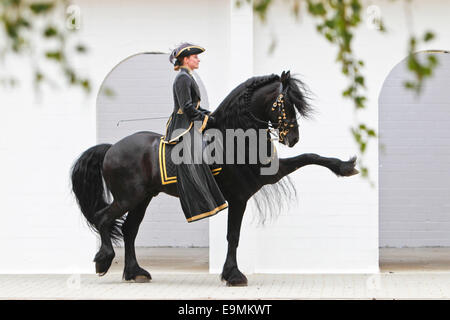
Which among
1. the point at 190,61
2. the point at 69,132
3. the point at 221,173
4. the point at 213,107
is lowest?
the point at 221,173

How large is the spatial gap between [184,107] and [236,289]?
5.77 feet

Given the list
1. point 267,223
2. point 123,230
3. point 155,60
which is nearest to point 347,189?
point 267,223

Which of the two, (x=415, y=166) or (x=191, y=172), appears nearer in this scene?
(x=191, y=172)

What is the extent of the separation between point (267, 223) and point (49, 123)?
2656 mm

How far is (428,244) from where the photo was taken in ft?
38.4

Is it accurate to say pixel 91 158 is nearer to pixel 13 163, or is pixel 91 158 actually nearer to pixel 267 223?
pixel 13 163

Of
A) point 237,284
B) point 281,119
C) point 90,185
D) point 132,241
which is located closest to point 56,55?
point 281,119

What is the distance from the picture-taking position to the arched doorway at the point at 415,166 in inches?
460

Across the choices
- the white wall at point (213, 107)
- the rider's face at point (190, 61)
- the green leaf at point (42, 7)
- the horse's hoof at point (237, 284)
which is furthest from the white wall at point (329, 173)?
the green leaf at point (42, 7)

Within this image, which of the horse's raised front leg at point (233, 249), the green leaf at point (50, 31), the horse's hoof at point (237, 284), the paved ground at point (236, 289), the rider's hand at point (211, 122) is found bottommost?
the paved ground at point (236, 289)

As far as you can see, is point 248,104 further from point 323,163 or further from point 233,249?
point 233,249

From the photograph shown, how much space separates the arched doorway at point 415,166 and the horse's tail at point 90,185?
16.5 ft

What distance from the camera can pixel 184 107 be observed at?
24.3 feet

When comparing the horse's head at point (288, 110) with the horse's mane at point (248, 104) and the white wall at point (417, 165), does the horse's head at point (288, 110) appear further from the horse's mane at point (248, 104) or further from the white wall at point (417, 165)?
the white wall at point (417, 165)
